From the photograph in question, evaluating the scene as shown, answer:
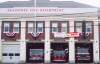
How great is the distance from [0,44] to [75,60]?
13028 mm

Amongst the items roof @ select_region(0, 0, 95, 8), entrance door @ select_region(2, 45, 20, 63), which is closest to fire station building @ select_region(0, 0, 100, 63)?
entrance door @ select_region(2, 45, 20, 63)

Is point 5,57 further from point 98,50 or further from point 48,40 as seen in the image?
point 98,50

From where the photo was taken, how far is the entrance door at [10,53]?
35125 mm

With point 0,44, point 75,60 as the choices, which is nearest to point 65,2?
point 75,60

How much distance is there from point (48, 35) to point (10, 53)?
718cm

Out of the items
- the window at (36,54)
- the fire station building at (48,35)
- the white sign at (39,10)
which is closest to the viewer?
the fire station building at (48,35)

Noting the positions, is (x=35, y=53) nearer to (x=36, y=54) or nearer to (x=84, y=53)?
(x=36, y=54)

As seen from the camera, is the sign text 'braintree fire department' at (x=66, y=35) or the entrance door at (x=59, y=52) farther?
the entrance door at (x=59, y=52)

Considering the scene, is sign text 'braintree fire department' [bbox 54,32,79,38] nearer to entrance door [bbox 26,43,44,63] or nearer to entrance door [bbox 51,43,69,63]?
entrance door [bbox 51,43,69,63]

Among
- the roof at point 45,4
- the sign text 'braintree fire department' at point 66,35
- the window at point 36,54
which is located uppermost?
the roof at point 45,4

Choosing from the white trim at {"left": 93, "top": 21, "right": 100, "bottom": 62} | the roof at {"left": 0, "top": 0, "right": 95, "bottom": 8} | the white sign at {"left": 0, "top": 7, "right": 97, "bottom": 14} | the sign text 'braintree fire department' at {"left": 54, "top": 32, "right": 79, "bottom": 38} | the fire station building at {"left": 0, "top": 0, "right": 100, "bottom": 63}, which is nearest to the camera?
the sign text 'braintree fire department' at {"left": 54, "top": 32, "right": 79, "bottom": 38}

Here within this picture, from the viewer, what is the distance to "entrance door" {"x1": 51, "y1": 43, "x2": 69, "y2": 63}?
35375 mm

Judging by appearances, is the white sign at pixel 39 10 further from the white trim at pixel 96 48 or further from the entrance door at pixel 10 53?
the entrance door at pixel 10 53

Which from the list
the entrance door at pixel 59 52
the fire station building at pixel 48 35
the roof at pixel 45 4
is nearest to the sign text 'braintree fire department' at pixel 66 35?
the fire station building at pixel 48 35
